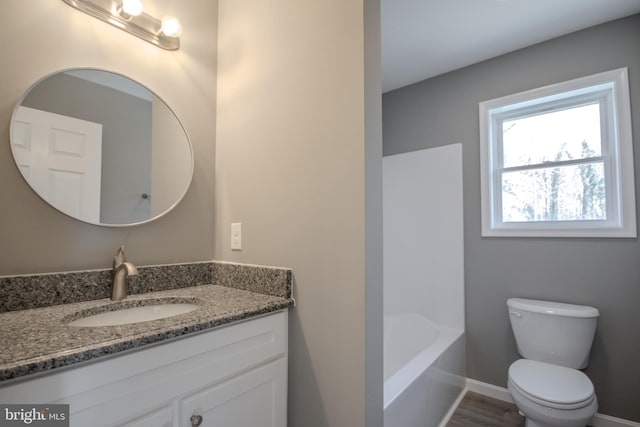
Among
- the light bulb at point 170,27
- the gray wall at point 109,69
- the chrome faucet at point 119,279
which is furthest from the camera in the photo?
the light bulb at point 170,27

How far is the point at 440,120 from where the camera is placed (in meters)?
2.49

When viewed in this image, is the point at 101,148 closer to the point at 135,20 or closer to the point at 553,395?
the point at 135,20

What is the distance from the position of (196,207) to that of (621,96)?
2.59 m

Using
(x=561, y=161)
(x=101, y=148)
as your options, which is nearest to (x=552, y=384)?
(x=561, y=161)

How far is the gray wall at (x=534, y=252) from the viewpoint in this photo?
1.74 meters

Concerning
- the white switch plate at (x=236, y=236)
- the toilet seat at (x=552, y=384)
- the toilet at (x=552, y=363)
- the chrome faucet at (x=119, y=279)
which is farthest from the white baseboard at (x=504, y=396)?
the chrome faucet at (x=119, y=279)

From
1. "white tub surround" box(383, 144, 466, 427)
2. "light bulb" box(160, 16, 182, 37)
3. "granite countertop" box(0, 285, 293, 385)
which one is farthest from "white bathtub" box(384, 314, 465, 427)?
"light bulb" box(160, 16, 182, 37)

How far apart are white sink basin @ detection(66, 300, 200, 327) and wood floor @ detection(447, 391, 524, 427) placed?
1849 millimetres

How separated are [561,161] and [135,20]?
2665 mm

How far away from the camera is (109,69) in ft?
3.92

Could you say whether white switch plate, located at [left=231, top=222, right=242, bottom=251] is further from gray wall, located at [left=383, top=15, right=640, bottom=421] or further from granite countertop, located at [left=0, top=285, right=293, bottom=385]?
gray wall, located at [left=383, top=15, right=640, bottom=421]

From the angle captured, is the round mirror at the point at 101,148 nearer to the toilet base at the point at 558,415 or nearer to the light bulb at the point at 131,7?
the light bulb at the point at 131,7

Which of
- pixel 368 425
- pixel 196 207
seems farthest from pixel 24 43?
pixel 368 425

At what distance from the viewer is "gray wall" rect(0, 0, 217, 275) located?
0.98 meters
